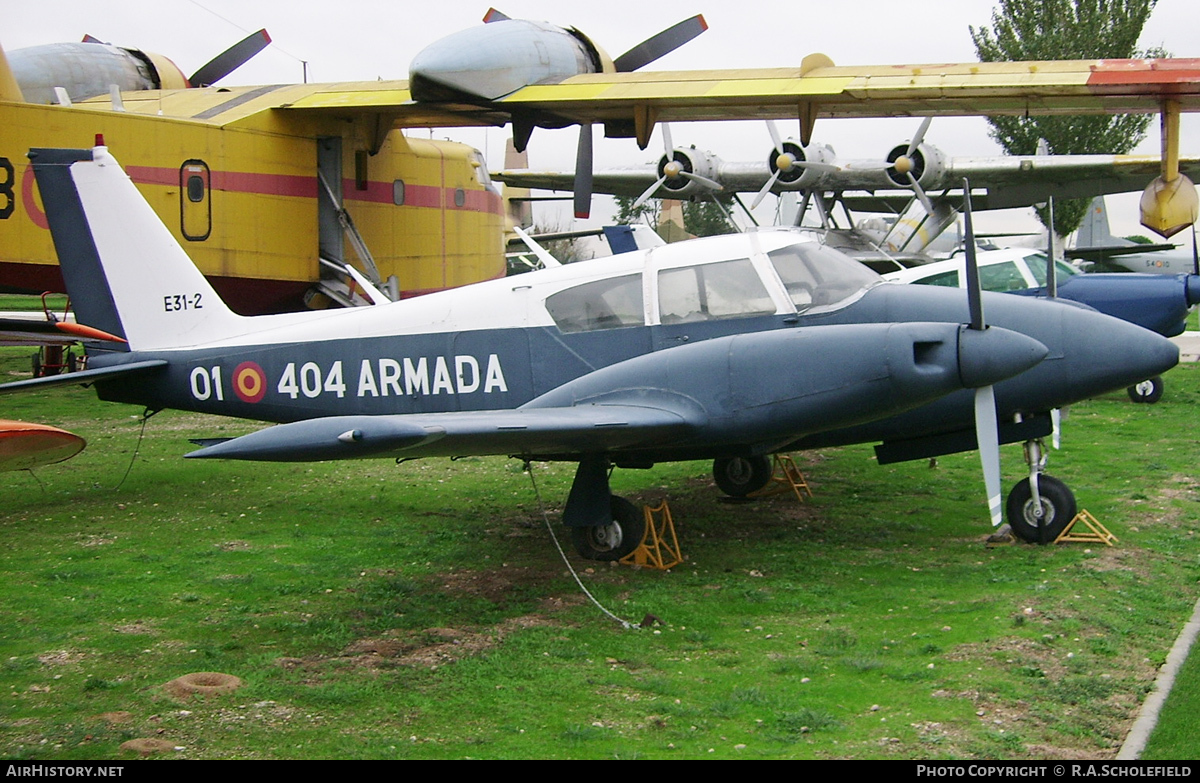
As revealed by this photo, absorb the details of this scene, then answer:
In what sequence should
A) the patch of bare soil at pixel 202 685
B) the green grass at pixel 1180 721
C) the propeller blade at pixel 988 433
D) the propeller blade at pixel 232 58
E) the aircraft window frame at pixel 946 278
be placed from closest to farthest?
1. the green grass at pixel 1180 721
2. the patch of bare soil at pixel 202 685
3. the propeller blade at pixel 988 433
4. the aircraft window frame at pixel 946 278
5. the propeller blade at pixel 232 58

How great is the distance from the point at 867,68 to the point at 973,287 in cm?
938

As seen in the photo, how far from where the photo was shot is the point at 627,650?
6.31 meters

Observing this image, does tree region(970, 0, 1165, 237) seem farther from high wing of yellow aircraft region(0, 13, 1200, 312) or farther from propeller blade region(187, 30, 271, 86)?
propeller blade region(187, 30, 271, 86)

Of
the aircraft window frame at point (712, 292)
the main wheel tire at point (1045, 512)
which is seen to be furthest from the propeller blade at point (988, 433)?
the aircraft window frame at point (712, 292)

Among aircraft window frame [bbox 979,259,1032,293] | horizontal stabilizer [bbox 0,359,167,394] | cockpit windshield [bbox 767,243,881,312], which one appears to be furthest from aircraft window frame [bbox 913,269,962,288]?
horizontal stabilizer [bbox 0,359,167,394]

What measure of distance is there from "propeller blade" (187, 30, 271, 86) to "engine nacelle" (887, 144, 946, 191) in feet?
44.6

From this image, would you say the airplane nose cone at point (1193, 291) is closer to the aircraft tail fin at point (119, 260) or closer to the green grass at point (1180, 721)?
the green grass at point (1180, 721)

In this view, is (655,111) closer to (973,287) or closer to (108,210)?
(108,210)

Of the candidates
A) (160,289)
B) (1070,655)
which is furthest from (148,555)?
(1070,655)

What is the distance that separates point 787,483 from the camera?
10641 mm

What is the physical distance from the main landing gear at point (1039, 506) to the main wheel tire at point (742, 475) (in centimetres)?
258

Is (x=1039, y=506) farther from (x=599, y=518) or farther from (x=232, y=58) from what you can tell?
(x=232, y=58)

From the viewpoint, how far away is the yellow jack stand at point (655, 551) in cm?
811

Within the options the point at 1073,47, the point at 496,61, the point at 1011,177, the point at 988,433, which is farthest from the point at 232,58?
the point at 1073,47
